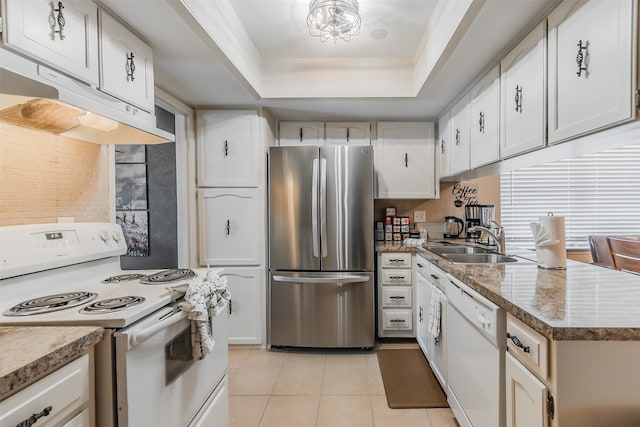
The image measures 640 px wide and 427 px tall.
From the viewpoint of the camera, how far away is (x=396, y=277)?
2.84 meters

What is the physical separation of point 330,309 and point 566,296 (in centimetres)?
182

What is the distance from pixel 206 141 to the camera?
2766 millimetres

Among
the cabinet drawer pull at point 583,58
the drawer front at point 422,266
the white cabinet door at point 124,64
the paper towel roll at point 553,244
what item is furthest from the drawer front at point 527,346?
the white cabinet door at point 124,64

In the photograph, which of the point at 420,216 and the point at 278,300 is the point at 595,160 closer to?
the point at 420,216

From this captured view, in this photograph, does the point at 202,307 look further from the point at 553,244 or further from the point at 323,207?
the point at 553,244

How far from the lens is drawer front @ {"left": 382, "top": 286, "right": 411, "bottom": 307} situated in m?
2.84

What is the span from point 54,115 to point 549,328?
195cm

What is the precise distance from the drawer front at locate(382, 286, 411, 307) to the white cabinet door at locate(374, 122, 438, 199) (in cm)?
92

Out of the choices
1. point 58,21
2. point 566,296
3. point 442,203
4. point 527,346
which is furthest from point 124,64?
point 442,203

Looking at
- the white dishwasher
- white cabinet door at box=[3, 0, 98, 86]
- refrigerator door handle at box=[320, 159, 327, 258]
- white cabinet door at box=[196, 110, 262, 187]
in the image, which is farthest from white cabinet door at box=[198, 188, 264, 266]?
the white dishwasher

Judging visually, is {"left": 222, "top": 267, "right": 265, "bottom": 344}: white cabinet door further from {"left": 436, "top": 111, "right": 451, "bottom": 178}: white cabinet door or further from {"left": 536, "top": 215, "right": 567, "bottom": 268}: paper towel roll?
{"left": 536, "top": 215, "right": 567, "bottom": 268}: paper towel roll

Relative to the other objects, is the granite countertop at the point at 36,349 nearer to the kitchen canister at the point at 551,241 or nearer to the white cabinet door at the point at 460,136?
the kitchen canister at the point at 551,241

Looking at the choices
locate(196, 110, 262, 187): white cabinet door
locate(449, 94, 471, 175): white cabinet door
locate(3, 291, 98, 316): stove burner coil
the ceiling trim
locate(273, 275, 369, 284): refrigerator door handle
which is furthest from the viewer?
locate(196, 110, 262, 187): white cabinet door

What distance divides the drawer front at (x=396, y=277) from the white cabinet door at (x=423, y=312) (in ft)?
0.41
